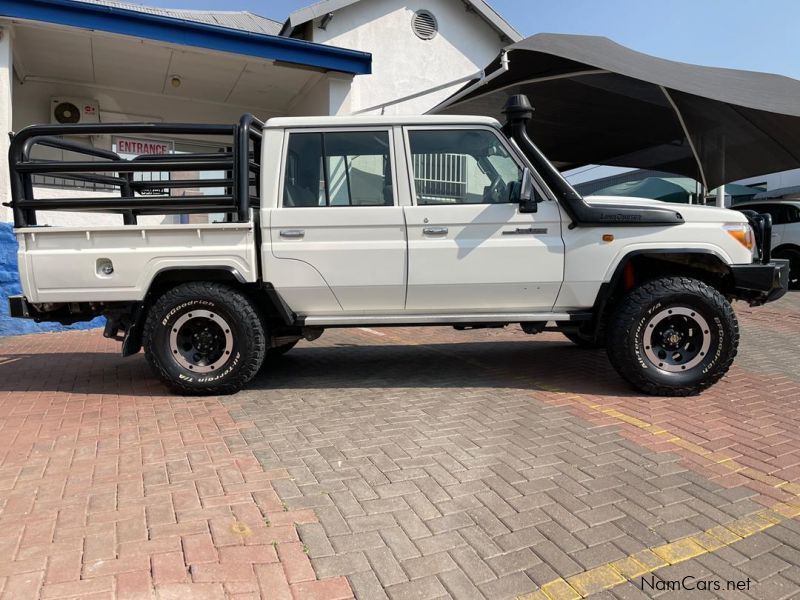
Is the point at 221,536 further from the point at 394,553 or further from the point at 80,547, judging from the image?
the point at 394,553

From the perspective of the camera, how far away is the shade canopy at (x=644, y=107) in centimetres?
693

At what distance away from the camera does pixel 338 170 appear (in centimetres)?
441

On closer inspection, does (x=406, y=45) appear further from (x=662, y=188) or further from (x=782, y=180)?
(x=782, y=180)

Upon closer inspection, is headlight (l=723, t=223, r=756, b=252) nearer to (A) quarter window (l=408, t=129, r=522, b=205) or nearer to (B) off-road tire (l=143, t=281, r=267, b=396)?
(A) quarter window (l=408, t=129, r=522, b=205)

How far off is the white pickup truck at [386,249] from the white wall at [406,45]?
332 inches

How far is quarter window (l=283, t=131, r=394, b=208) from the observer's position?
173 inches

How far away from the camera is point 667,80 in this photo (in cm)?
668

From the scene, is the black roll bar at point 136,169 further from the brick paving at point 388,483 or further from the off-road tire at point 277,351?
the off-road tire at point 277,351

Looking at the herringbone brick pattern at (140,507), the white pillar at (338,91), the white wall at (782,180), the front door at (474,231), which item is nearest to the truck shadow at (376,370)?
the herringbone brick pattern at (140,507)

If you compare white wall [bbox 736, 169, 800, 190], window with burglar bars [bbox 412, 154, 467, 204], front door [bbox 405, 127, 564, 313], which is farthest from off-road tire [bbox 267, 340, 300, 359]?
white wall [bbox 736, 169, 800, 190]

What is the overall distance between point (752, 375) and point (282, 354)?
4.64 m

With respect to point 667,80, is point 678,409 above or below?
below

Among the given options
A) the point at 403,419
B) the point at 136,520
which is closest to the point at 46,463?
the point at 136,520

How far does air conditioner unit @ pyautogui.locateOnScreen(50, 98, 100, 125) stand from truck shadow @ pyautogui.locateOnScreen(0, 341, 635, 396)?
5646 millimetres
